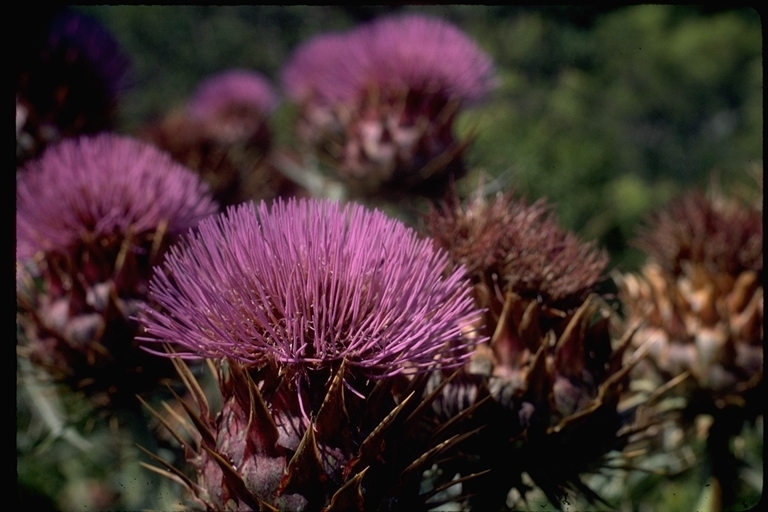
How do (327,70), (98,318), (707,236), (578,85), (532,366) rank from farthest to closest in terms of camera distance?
1. (578,85)
2. (327,70)
3. (707,236)
4. (98,318)
5. (532,366)

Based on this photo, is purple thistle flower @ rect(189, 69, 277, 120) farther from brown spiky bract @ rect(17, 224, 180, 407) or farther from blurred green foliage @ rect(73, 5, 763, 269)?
brown spiky bract @ rect(17, 224, 180, 407)

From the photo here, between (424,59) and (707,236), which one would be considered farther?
(424,59)

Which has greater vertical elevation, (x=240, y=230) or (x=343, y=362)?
(x=240, y=230)

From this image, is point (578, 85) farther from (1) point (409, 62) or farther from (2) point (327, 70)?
(1) point (409, 62)

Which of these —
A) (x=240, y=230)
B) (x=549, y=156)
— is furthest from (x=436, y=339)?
(x=549, y=156)

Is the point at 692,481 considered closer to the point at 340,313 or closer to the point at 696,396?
the point at 696,396

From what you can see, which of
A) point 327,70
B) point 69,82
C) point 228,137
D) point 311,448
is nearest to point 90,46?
point 69,82

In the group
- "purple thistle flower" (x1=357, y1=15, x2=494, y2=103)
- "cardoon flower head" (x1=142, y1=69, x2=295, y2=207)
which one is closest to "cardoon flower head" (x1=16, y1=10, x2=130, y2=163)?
"cardoon flower head" (x1=142, y1=69, x2=295, y2=207)
